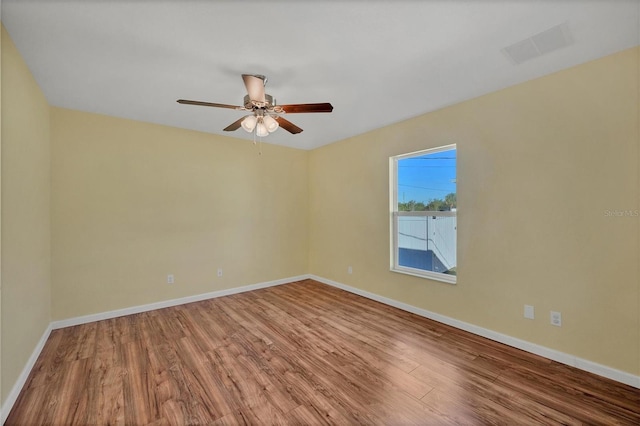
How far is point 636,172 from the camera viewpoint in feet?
6.21

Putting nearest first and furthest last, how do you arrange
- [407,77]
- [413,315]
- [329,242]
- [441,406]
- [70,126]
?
[441,406], [407,77], [70,126], [413,315], [329,242]

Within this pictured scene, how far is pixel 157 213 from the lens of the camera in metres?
3.53

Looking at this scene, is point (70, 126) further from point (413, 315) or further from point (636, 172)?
point (636, 172)

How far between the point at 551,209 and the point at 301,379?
8.42 feet

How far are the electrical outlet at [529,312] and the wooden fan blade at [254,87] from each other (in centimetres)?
301

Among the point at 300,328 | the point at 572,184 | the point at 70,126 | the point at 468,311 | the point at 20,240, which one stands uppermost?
the point at 70,126

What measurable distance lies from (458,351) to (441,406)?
81 cm

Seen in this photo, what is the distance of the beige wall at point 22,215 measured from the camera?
174 cm

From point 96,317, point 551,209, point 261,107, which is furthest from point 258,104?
point 96,317

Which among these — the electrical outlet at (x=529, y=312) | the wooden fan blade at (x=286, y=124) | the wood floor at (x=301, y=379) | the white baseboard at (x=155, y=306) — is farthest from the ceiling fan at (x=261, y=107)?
the white baseboard at (x=155, y=306)

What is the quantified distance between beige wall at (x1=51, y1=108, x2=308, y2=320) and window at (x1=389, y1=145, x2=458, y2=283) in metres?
2.04

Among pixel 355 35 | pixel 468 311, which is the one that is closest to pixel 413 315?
pixel 468 311

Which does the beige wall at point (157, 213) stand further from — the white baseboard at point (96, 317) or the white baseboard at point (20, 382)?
the white baseboard at point (20, 382)

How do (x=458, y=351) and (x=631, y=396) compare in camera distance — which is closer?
(x=631, y=396)
